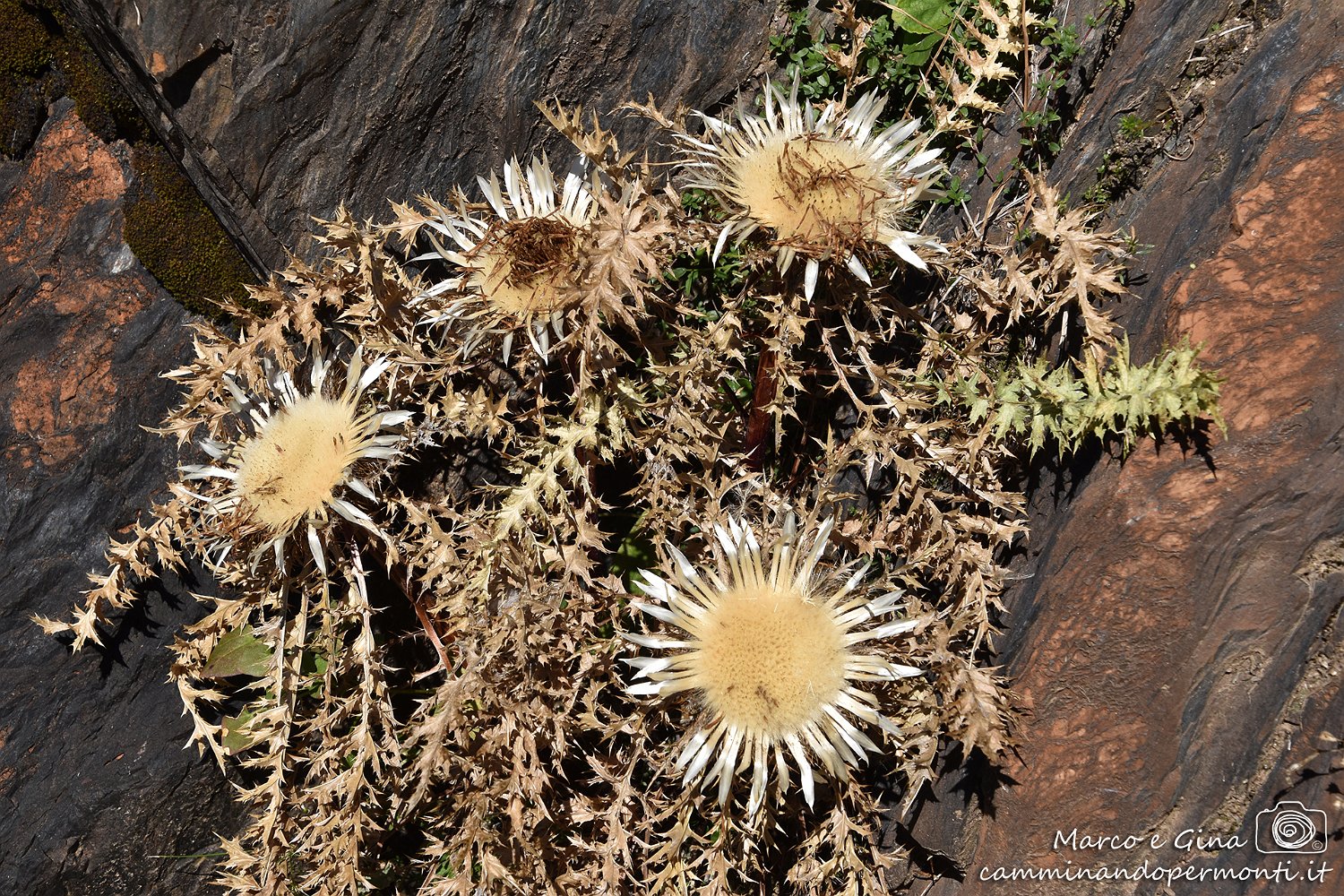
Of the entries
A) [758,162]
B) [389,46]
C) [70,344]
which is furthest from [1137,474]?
[70,344]

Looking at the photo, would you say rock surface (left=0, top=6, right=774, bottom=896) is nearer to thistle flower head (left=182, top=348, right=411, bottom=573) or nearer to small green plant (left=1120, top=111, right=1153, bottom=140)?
thistle flower head (left=182, top=348, right=411, bottom=573)

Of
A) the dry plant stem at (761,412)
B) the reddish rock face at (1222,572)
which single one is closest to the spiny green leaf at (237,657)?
the dry plant stem at (761,412)

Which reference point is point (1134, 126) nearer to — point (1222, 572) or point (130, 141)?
point (1222, 572)

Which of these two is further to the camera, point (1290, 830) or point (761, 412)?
point (761, 412)

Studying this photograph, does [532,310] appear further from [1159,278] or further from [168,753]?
[168,753]

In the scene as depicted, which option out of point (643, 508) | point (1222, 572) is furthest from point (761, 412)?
point (1222, 572)

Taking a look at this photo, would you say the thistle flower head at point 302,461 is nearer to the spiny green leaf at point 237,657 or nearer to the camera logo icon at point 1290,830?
the spiny green leaf at point 237,657
